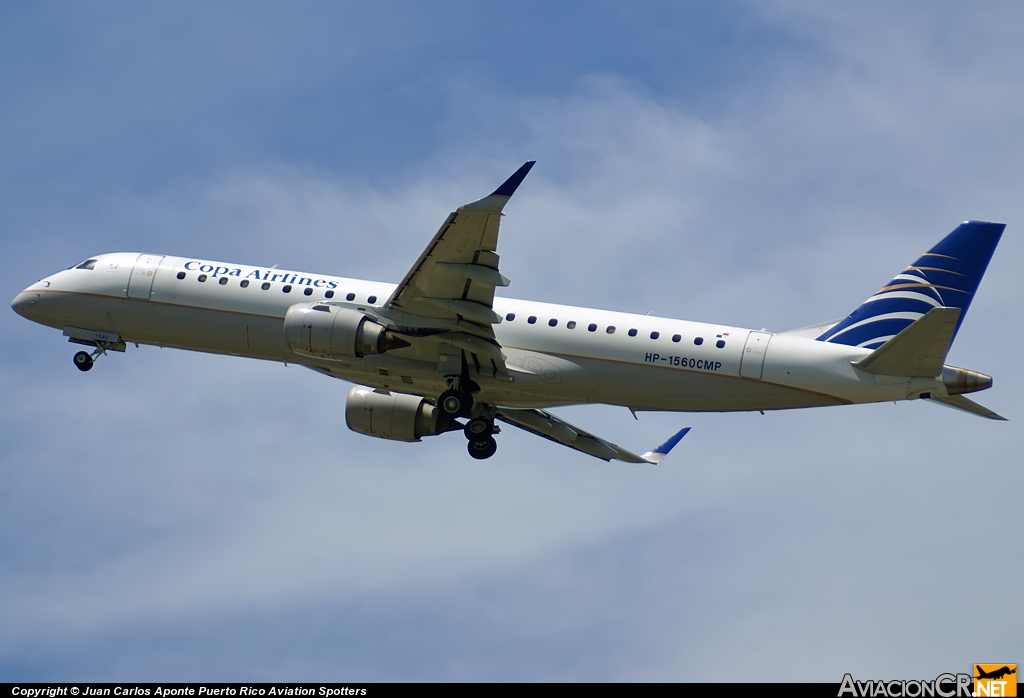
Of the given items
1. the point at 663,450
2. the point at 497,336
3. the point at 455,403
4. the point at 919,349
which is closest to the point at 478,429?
the point at 455,403

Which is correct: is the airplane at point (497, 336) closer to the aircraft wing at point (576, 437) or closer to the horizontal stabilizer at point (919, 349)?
the horizontal stabilizer at point (919, 349)

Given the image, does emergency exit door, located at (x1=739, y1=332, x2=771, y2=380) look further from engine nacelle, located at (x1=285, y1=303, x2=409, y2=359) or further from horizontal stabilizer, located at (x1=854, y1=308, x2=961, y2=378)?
engine nacelle, located at (x1=285, y1=303, x2=409, y2=359)

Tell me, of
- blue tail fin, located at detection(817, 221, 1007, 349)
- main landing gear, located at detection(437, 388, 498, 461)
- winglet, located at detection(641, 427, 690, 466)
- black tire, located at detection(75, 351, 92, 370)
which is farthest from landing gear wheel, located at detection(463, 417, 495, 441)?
black tire, located at detection(75, 351, 92, 370)

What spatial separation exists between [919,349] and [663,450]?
12287 mm

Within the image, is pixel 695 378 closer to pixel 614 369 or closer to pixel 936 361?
pixel 614 369

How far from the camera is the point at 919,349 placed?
33.1 metres

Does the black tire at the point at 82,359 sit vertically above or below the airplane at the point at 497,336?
above

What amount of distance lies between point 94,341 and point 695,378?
61.5 ft

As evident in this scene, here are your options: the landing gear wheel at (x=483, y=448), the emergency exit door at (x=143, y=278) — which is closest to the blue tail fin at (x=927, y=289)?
the landing gear wheel at (x=483, y=448)

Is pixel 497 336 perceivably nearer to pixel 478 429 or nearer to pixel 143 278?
pixel 478 429

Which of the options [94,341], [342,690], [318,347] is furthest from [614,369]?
[94,341]

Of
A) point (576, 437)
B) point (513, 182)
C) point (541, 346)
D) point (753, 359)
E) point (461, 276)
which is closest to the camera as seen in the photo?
point (513, 182)

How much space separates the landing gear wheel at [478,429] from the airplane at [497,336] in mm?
42

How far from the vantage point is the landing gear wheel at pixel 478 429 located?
3828cm
